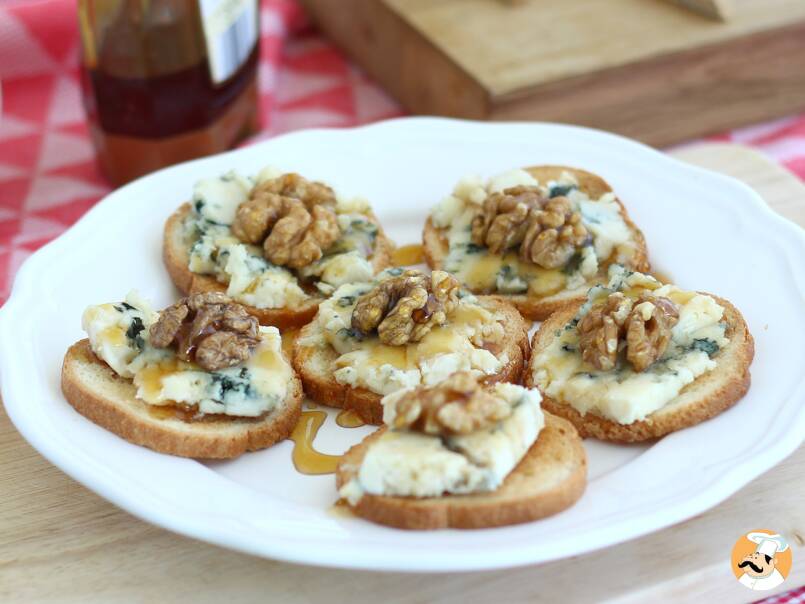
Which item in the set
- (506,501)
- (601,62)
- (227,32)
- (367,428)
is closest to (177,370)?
(367,428)

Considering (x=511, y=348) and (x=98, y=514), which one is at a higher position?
(x=511, y=348)

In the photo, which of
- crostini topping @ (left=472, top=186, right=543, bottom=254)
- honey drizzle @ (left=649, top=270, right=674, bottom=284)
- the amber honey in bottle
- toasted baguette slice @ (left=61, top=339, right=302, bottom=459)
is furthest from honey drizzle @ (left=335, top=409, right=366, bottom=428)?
the amber honey in bottle

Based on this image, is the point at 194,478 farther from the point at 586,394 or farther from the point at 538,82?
the point at 538,82

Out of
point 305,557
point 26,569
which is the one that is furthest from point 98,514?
point 305,557

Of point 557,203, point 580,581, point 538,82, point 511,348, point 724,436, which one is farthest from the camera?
point 538,82

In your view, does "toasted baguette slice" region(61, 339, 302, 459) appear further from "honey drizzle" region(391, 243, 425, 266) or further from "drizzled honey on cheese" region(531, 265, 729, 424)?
"honey drizzle" region(391, 243, 425, 266)

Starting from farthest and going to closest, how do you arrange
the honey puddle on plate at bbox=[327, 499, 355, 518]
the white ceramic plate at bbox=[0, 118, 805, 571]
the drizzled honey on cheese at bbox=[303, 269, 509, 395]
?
the drizzled honey on cheese at bbox=[303, 269, 509, 395] < the honey puddle on plate at bbox=[327, 499, 355, 518] < the white ceramic plate at bbox=[0, 118, 805, 571]

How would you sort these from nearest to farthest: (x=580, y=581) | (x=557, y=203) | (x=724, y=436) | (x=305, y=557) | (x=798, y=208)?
1. (x=305, y=557)
2. (x=580, y=581)
3. (x=724, y=436)
4. (x=557, y=203)
5. (x=798, y=208)
